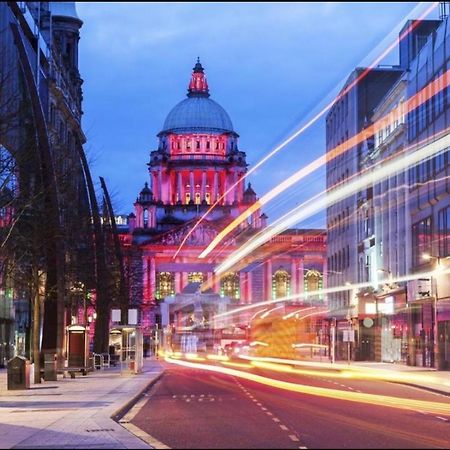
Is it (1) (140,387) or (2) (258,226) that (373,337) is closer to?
(1) (140,387)

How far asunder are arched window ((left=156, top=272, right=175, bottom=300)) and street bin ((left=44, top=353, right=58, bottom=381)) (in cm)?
14413

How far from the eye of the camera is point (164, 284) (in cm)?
19050

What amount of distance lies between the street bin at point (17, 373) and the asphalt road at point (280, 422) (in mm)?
4540

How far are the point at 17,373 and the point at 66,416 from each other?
38.7ft

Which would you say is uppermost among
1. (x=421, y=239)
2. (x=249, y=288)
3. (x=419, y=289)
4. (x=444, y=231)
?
(x=249, y=288)

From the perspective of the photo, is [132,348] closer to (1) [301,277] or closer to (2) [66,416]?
(2) [66,416]

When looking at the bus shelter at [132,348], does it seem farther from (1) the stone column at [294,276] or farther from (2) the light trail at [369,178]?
(1) the stone column at [294,276]

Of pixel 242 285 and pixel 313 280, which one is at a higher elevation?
pixel 313 280

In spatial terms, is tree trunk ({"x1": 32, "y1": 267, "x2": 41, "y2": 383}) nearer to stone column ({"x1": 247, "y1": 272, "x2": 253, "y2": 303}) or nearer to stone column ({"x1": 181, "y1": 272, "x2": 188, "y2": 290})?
stone column ({"x1": 181, "y1": 272, "x2": 188, "y2": 290})

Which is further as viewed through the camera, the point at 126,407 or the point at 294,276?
the point at 294,276

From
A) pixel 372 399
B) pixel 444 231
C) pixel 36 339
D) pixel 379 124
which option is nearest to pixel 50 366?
pixel 36 339

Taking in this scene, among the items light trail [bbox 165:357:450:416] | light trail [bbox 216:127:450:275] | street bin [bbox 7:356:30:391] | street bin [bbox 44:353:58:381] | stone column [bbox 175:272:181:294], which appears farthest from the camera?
stone column [bbox 175:272:181:294]

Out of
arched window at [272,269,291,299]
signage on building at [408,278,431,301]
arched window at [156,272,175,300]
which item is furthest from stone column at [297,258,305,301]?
signage on building at [408,278,431,301]

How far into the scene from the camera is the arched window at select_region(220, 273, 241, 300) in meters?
190
